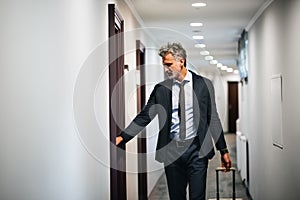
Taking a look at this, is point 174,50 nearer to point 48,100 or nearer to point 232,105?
point 48,100

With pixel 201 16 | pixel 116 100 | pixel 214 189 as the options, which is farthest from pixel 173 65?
pixel 214 189

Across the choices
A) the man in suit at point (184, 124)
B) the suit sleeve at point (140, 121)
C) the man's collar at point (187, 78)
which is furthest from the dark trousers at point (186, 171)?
the man's collar at point (187, 78)

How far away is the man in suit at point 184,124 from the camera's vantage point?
8.87 ft

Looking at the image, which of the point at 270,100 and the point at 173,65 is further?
the point at 270,100

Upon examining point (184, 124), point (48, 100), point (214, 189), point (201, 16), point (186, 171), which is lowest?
point (214, 189)

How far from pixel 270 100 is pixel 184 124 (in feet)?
6.25

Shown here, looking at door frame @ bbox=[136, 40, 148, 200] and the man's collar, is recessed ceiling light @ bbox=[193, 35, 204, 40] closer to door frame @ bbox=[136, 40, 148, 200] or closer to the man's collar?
door frame @ bbox=[136, 40, 148, 200]

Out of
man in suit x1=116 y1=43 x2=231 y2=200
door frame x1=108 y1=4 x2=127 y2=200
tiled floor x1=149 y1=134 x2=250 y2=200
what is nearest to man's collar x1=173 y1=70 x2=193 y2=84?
man in suit x1=116 y1=43 x2=231 y2=200

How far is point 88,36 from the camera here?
8.58 ft

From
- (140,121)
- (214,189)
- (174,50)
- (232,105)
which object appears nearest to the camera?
(174,50)

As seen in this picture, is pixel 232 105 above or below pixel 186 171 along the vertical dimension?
above

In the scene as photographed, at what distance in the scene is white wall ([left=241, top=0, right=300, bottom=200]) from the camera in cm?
342

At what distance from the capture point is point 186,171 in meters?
2.78

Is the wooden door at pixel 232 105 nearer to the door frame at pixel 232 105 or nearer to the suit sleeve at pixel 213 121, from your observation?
the door frame at pixel 232 105
